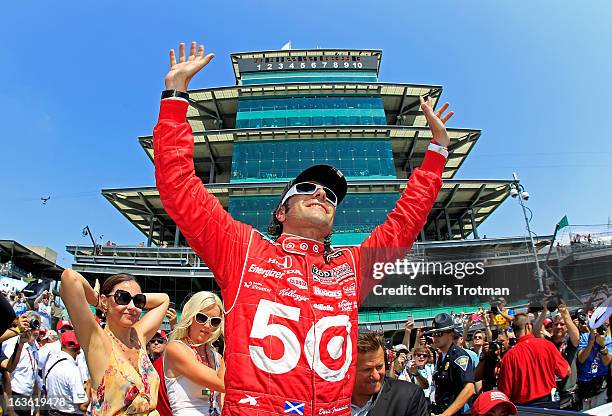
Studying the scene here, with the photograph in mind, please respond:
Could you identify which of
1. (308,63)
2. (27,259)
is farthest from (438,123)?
(27,259)

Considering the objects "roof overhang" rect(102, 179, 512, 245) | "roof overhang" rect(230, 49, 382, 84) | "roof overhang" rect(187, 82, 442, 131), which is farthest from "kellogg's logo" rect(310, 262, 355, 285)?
"roof overhang" rect(230, 49, 382, 84)

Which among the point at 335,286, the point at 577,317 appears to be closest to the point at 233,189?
the point at 577,317

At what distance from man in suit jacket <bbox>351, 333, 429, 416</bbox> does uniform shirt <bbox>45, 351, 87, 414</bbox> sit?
Answer: 15.2ft

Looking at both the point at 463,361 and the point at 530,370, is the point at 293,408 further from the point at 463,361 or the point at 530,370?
the point at 530,370

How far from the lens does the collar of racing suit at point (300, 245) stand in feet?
7.26

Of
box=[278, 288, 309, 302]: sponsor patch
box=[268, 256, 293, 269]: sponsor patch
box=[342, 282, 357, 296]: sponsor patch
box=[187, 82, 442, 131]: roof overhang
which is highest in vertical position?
box=[187, 82, 442, 131]: roof overhang

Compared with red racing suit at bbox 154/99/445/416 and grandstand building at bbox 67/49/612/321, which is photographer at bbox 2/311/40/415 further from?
grandstand building at bbox 67/49/612/321

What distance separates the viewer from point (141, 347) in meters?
3.10

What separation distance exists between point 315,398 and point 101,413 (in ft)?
5.00

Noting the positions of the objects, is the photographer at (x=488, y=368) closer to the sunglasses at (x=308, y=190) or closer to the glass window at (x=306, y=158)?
the sunglasses at (x=308, y=190)

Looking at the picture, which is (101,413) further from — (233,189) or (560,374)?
(233,189)

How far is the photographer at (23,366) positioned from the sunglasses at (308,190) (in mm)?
5709

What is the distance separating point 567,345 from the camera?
22.4 ft

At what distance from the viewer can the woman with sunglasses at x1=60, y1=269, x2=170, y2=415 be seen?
2666 mm
